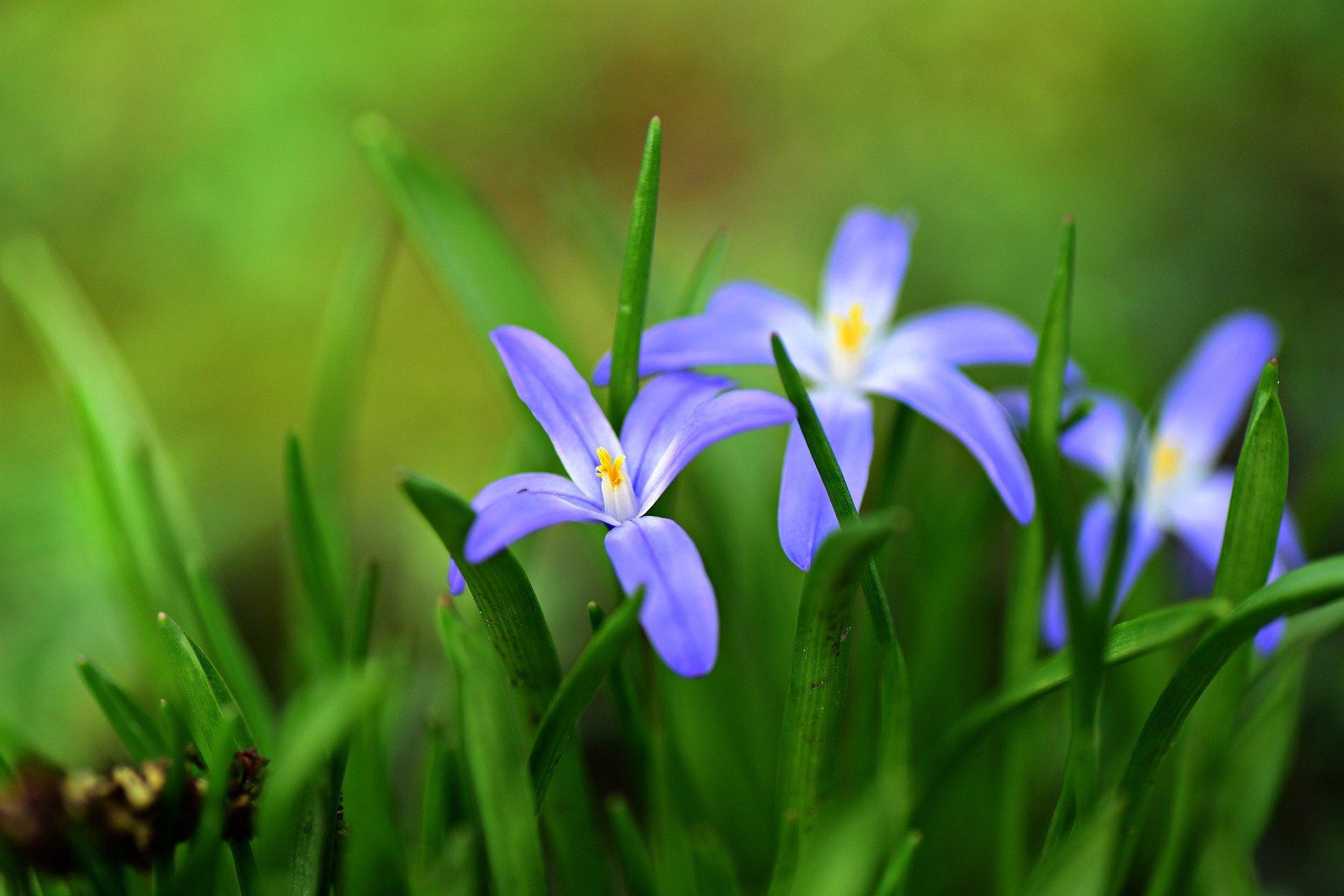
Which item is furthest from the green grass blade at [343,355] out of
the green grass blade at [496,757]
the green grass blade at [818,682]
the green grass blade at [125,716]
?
the green grass blade at [818,682]

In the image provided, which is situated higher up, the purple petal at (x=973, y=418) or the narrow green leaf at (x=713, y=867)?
the purple petal at (x=973, y=418)

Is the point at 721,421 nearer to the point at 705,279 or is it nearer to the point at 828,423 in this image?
the point at 828,423

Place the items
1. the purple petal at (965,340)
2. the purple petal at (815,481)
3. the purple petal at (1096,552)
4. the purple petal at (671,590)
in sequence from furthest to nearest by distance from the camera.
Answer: the purple petal at (1096,552), the purple petal at (965,340), the purple petal at (815,481), the purple petal at (671,590)

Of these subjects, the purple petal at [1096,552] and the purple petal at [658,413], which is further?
the purple petal at [1096,552]

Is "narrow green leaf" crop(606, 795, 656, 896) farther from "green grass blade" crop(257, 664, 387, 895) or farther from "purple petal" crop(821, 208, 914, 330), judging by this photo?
"purple petal" crop(821, 208, 914, 330)

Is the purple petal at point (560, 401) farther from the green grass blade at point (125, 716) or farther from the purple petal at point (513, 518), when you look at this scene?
the green grass blade at point (125, 716)

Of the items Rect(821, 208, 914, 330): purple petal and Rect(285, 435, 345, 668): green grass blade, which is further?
Rect(821, 208, 914, 330): purple petal

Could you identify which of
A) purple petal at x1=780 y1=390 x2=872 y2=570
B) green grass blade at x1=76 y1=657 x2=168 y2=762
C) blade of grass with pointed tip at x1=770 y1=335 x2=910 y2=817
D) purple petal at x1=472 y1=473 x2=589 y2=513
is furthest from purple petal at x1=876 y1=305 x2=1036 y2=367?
green grass blade at x1=76 y1=657 x2=168 y2=762

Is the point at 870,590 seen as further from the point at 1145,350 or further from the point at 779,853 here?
the point at 1145,350
